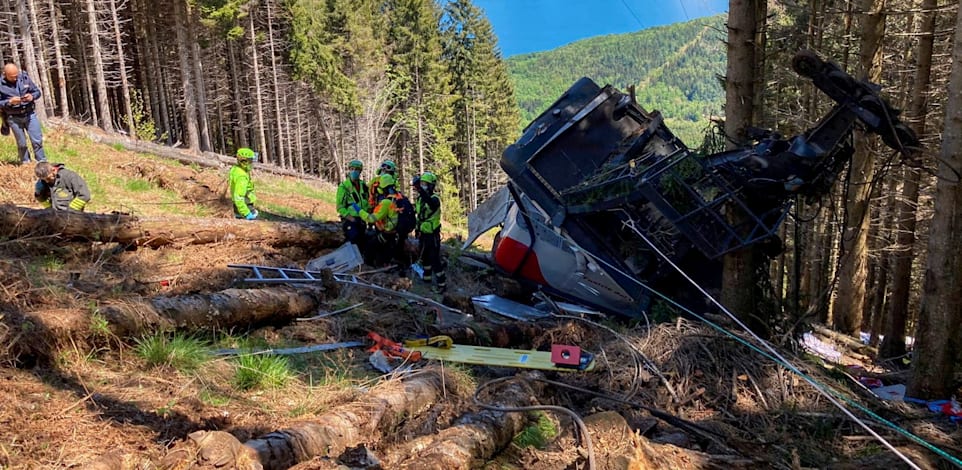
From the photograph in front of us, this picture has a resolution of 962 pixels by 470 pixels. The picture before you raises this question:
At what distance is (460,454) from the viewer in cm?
345

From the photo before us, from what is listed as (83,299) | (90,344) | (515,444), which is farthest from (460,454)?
(83,299)

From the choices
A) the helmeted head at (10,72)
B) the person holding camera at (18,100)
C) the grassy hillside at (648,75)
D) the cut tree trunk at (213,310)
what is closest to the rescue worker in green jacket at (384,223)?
the cut tree trunk at (213,310)


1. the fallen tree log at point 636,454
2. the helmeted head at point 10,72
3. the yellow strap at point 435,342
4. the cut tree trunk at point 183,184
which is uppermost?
the helmeted head at point 10,72

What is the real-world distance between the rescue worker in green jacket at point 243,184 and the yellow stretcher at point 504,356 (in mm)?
4491

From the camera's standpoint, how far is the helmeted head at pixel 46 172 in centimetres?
771

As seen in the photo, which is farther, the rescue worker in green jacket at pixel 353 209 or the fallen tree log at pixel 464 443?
the rescue worker in green jacket at pixel 353 209

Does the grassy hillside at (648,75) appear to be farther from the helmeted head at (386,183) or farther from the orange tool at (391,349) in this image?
the orange tool at (391,349)

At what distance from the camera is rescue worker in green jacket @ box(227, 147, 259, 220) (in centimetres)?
880

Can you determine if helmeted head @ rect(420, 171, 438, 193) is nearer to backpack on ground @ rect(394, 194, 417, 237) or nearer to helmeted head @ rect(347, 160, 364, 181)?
backpack on ground @ rect(394, 194, 417, 237)

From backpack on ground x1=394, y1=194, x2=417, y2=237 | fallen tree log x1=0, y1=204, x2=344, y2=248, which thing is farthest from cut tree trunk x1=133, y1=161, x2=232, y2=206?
backpack on ground x1=394, y1=194, x2=417, y2=237

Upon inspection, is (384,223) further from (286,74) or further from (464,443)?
(286,74)

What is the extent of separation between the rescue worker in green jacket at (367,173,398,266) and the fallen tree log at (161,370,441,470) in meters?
4.95

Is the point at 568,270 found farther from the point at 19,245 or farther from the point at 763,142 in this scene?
the point at 19,245

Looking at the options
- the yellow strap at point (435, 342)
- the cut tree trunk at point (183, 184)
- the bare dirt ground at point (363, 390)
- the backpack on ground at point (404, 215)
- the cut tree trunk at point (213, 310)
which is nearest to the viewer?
the bare dirt ground at point (363, 390)
